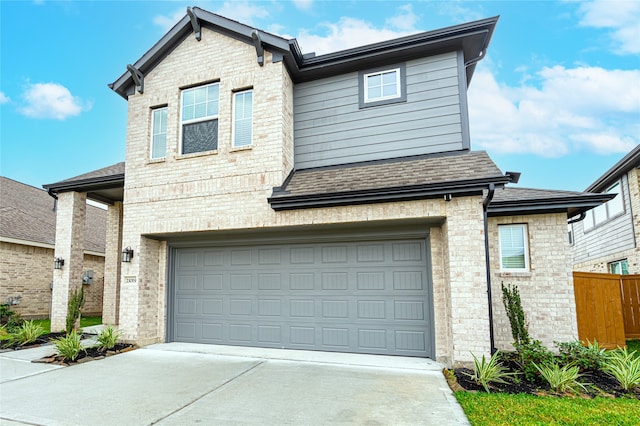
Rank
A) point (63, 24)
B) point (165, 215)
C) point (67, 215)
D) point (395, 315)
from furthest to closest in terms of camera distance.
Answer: point (63, 24) < point (67, 215) < point (165, 215) < point (395, 315)

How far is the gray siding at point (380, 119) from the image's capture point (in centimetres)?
775

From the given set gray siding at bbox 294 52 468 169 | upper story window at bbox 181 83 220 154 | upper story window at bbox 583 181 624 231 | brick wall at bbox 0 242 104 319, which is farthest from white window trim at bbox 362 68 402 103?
brick wall at bbox 0 242 104 319

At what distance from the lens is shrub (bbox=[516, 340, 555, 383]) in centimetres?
574

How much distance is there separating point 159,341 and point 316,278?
424 cm

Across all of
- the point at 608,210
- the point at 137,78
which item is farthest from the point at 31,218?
the point at 608,210

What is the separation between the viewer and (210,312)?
8.73 m

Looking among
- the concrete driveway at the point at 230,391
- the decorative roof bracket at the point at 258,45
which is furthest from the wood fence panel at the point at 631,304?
the decorative roof bracket at the point at 258,45

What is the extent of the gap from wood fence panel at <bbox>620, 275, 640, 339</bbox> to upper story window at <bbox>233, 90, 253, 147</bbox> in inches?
430

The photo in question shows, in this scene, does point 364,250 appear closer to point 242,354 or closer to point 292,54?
point 242,354

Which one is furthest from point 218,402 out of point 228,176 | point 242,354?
point 228,176

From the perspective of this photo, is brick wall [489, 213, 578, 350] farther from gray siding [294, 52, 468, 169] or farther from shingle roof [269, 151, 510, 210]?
gray siding [294, 52, 468, 169]

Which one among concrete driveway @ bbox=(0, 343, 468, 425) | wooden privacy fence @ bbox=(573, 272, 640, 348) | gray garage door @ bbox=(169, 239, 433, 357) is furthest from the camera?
wooden privacy fence @ bbox=(573, 272, 640, 348)

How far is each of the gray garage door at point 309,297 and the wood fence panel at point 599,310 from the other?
4200 millimetres

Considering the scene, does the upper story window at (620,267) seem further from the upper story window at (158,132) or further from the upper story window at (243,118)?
the upper story window at (158,132)
